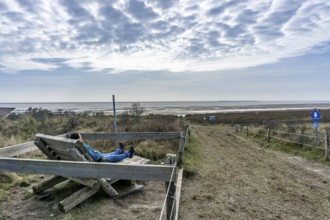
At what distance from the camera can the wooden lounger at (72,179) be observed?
4.13 m

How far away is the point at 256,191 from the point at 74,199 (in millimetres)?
4013

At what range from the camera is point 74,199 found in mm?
4535

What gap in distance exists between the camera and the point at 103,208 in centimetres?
468

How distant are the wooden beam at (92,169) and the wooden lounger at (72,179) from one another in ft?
2.25

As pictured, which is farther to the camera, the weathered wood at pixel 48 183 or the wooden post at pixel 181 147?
the wooden post at pixel 181 147

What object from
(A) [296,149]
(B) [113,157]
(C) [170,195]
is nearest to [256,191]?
(B) [113,157]

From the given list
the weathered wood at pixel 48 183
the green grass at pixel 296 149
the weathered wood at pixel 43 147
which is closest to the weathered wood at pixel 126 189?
the weathered wood at pixel 48 183

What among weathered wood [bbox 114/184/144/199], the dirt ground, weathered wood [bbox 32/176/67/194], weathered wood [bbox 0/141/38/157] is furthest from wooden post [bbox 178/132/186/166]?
weathered wood [bbox 0/141/38/157]

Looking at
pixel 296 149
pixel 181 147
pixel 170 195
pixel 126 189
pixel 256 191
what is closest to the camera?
pixel 170 195

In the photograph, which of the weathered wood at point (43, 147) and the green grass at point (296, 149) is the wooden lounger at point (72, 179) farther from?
the green grass at point (296, 149)

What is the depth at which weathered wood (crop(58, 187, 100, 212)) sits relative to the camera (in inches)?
173

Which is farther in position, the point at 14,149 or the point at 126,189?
the point at 126,189

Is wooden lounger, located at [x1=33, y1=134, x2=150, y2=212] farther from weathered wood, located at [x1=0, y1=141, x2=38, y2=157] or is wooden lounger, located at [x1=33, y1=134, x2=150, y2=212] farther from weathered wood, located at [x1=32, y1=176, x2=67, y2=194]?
weathered wood, located at [x1=0, y1=141, x2=38, y2=157]

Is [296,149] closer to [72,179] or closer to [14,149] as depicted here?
[72,179]
